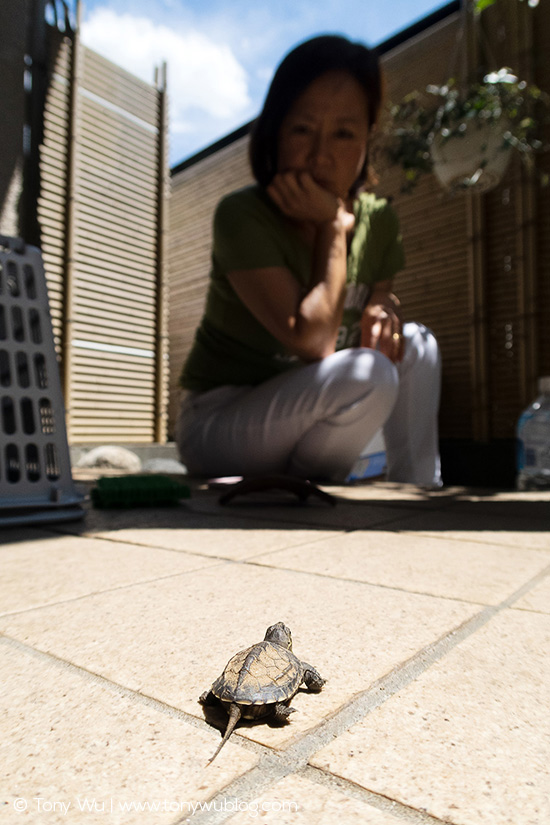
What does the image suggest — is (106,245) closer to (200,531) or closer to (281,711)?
(200,531)

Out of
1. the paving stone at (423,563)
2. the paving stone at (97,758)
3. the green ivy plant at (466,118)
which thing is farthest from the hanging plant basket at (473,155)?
the paving stone at (97,758)

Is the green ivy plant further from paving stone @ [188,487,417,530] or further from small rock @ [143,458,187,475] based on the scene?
small rock @ [143,458,187,475]

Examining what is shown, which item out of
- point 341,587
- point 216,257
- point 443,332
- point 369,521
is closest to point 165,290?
point 443,332

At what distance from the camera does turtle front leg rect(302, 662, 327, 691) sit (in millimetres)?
625

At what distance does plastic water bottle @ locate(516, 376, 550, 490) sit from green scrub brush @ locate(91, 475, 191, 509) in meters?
2.19

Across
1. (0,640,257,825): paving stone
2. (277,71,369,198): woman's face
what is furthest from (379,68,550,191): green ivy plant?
(0,640,257,825): paving stone

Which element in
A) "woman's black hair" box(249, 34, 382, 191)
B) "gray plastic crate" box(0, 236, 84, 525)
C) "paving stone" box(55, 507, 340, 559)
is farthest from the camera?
"woman's black hair" box(249, 34, 382, 191)

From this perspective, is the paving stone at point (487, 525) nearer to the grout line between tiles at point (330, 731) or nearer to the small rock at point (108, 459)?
the grout line between tiles at point (330, 731)

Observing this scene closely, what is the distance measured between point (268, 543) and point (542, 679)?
826 millimetres

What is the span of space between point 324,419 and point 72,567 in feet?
5.20

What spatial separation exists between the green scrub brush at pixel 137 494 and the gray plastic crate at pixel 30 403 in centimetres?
25

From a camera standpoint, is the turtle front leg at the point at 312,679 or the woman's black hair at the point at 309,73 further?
the woman's black hair at the point at 309,73

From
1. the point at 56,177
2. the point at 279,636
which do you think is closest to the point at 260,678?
the point at 279,636

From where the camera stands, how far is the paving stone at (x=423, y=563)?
1018 mm
